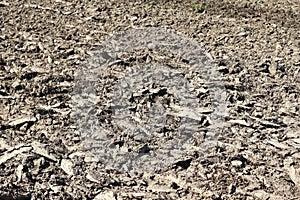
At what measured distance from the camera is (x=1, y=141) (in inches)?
143

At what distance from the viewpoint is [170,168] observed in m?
3.56

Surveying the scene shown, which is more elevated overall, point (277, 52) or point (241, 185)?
point (277, 52)

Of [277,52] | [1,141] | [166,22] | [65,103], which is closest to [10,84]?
[65,103]

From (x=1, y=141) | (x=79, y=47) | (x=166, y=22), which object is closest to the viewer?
(x=1, y=141)

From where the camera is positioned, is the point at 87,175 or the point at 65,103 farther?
the point at 65,103

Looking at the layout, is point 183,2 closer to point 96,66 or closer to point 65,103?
point 96,66

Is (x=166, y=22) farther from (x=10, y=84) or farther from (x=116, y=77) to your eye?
(x=10, y=84)

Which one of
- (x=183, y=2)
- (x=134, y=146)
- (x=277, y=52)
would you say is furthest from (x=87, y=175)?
(x=183, y=2)

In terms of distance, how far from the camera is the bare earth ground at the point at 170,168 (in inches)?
132

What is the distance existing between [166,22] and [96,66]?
1350 mm

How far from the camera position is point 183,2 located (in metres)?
6.46

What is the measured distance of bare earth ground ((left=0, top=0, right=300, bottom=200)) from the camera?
3.35 m

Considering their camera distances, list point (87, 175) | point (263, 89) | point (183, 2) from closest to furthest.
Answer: point (87, 175), point (263, 89), point (183, 2)

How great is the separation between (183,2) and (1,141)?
11.6ft
